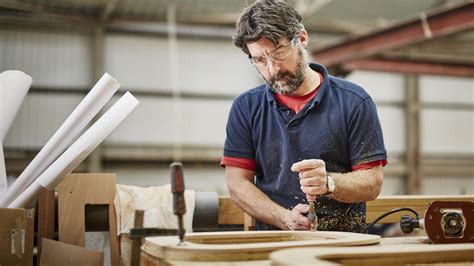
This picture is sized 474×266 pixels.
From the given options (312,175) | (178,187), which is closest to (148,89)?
(312,175)

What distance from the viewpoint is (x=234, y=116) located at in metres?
2.30

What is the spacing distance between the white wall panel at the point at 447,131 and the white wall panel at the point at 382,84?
577 mm

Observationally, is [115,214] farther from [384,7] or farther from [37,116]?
[384,7]

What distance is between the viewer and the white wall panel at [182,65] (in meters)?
8.20

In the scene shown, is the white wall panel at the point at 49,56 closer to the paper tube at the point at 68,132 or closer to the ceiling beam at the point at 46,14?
the ceiling beam at the point at 46,14

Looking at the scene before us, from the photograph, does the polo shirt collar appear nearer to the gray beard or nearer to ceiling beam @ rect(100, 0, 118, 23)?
the gray beard

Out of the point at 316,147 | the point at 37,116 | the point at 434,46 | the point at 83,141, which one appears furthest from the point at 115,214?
the point at 434,46

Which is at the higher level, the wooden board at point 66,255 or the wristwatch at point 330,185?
the wristwatch at point 330,185

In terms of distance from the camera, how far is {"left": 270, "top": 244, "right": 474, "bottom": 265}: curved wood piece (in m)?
1.15

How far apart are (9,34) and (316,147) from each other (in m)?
6.70

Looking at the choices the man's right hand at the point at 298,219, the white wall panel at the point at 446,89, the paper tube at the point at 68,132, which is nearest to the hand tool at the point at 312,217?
the man's right hand at the point at 298,219

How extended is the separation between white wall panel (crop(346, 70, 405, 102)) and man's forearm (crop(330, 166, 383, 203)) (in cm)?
742

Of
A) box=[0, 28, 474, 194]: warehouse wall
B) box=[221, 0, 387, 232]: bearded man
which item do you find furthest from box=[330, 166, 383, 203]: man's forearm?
box=[0, 28, 474, 194]: warehouse wall

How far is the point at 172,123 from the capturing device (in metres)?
8.33
